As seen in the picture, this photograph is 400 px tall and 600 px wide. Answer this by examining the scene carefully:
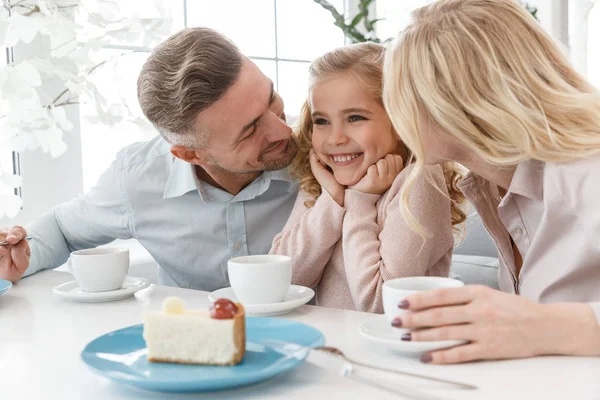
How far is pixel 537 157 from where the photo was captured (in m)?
1.09

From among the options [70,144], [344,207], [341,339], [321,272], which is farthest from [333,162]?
[70,144]

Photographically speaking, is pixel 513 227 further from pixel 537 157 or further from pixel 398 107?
pixel 398 107

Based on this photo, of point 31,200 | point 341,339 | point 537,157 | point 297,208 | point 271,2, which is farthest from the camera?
point 271,2

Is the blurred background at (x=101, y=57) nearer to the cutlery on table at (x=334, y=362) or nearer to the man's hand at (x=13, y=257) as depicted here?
the man's hand at (x=13, y=257)

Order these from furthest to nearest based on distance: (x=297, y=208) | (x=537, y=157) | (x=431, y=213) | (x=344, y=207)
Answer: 1. (x=297, y=208)
2. (x=344, y=207)
3. (x=431, y=213)
4. (x=537, y=157)

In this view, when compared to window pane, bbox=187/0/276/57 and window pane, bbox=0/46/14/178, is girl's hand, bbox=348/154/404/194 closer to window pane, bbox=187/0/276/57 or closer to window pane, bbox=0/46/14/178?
window pane, bbox=0/46/14/178

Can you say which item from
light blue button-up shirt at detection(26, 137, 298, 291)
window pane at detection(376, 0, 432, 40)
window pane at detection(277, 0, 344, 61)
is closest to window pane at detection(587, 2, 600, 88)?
window pane at detection(376, 0, 432, 40)

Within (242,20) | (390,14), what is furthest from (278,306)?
(390,14)

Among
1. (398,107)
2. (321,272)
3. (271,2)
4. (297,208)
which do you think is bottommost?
(321,272)

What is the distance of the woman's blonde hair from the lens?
1.09 meters

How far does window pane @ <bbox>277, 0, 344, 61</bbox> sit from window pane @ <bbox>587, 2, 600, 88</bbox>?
5.59ft

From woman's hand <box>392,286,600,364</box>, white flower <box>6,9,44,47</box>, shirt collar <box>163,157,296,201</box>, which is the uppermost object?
white flower <box>6,9,44,47</box>

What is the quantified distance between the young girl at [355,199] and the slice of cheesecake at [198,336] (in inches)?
24.0

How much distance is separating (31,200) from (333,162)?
1184 mm
